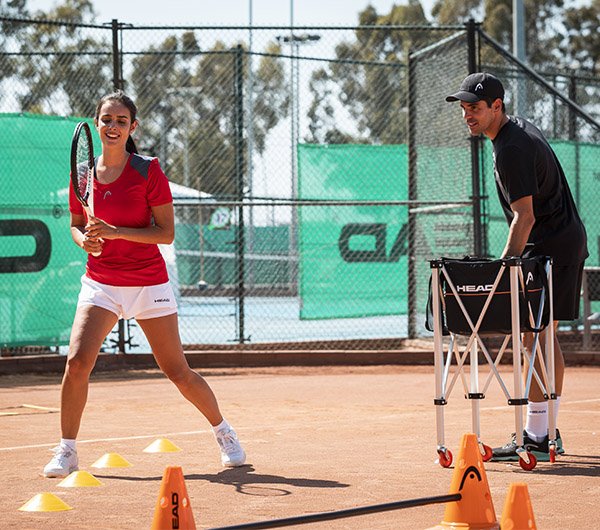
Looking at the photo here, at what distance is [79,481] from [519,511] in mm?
2518

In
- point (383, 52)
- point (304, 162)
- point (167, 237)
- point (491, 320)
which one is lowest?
point (491, 320)

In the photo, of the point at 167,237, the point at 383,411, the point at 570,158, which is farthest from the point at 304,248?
the point at 167,237

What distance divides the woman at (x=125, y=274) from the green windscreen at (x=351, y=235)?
7640 mm

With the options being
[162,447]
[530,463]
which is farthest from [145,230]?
[530,463]

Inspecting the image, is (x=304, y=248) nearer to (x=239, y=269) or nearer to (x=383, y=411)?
(x=239, y=269)

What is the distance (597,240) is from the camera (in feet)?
50.4

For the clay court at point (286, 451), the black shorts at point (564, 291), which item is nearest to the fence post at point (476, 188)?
the clay court at point (286, 451)

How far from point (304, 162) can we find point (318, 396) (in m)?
4.53

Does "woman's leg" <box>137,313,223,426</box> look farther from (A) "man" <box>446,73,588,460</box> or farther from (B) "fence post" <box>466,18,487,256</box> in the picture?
(B) "fence post" <box>466,18,487,256</box>

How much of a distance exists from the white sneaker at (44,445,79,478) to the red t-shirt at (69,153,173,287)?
920 millimetres

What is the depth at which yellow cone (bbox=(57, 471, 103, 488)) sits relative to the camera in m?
5.91

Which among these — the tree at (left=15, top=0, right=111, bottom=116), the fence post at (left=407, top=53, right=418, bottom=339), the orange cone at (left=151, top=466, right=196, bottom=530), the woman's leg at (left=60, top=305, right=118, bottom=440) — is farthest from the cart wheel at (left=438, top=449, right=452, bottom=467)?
the tree at (left=15, top=0, right=111, bottom=116)

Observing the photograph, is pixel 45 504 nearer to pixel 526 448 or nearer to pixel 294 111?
pixel 526 448

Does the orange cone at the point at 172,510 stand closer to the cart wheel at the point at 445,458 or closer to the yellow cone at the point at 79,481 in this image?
the yellow cone at the point at 79,481
